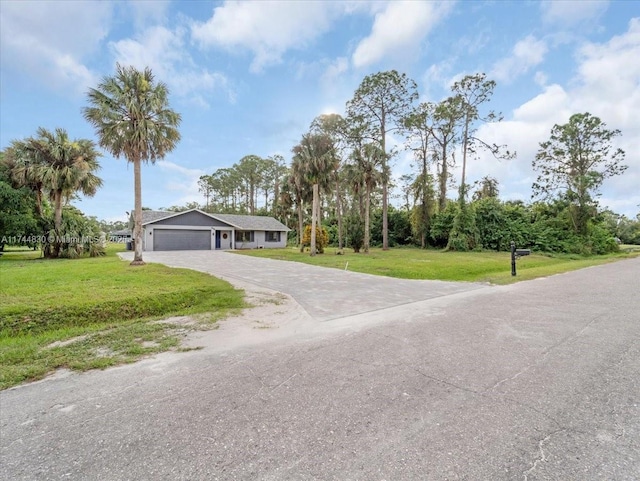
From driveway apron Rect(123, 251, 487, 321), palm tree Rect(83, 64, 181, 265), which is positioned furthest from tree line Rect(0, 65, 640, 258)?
driveway apron Rect(123, 251, 487, 321)

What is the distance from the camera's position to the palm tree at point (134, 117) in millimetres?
13242

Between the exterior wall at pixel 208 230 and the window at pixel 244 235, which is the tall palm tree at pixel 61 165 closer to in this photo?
the exterior wall at pixel 208 230

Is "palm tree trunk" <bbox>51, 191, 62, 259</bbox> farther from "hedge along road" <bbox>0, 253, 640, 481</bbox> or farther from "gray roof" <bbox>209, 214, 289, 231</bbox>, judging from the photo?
"hedge along road" <bbox>0, 253, 640, 481</bbox>

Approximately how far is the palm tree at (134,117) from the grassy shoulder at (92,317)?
7.08 metres

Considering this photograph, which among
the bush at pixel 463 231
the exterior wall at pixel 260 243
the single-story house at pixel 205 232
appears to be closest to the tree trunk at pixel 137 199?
the single-story house at pixel 205 232

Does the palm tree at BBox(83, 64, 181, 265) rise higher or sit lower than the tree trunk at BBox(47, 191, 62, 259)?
higher

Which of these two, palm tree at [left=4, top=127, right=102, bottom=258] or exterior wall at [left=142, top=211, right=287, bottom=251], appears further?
exterior wall at [left=142, top=211, right=287, bottom=251]

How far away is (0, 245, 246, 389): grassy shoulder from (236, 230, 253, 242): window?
74.9 ft

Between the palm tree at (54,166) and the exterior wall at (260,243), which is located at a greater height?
the palm tree at (54,166)

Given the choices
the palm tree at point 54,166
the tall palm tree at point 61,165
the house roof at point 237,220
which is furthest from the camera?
the house roof at point 237,220

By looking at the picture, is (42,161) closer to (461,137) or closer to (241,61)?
(241,61)

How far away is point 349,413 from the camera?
2486 millimetres

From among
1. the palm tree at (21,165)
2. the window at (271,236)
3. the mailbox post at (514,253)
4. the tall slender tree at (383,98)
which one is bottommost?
the mailbox post at (514,253)

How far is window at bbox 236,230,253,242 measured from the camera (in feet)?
104
